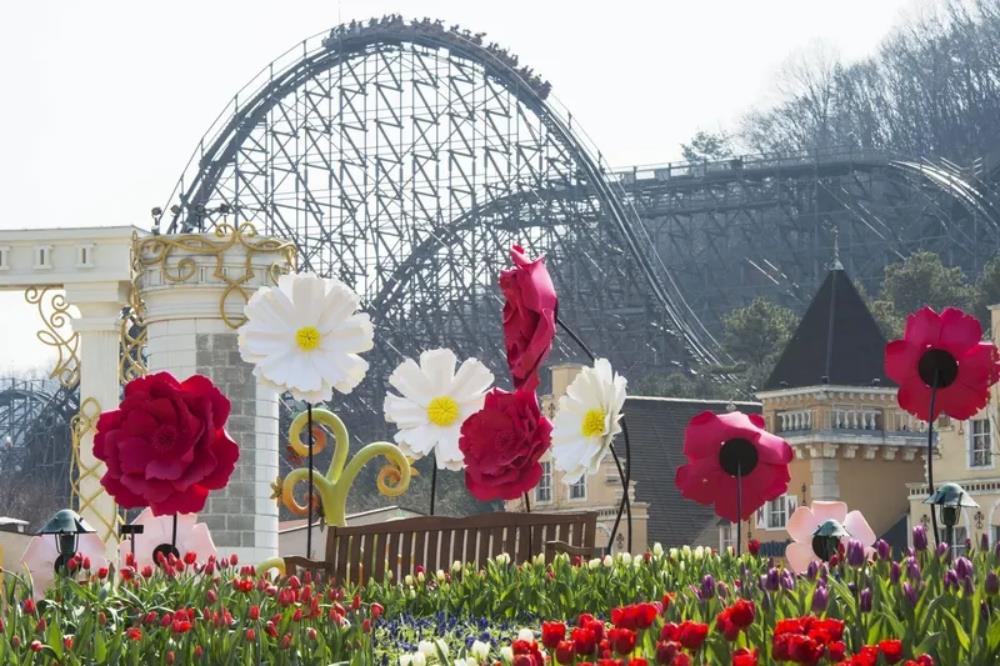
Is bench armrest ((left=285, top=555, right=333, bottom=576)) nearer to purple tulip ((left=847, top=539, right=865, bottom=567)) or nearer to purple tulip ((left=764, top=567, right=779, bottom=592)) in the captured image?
purple tulip ((left=847, top=539, right=865, bottom=567))

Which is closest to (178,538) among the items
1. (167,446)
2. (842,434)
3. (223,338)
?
(167,446)

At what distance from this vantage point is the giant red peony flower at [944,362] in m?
7.21

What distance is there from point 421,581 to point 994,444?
2091 centimetres

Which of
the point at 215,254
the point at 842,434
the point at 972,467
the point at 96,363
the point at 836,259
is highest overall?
the point at 836,259

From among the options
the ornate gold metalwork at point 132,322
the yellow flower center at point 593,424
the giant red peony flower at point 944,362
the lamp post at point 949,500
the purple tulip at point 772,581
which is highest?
the ornate gold metalwork at point 132,322

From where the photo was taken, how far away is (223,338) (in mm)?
11008

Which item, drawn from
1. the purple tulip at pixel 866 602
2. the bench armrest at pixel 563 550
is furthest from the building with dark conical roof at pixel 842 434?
the purple tulip at pixel 866 602

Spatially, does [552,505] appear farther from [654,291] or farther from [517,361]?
[517,361]

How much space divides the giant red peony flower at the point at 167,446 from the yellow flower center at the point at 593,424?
4.20 ft

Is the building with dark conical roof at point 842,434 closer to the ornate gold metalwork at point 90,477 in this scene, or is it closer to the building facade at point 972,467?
the building facade at point 972,467

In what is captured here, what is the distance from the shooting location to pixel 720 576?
5.68 metres

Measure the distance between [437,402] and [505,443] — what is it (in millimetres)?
725

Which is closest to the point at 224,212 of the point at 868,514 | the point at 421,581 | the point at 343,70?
the point at 421,581

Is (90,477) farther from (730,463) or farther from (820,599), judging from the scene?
(820,599)
